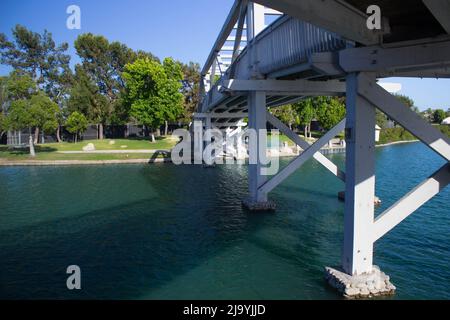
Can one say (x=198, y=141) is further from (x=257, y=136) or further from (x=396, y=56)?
(x=396, y=56)

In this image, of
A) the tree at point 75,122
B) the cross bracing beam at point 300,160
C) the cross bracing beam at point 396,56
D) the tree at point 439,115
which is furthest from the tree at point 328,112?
the tree at point 439,115

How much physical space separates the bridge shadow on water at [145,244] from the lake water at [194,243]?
42 millimetres

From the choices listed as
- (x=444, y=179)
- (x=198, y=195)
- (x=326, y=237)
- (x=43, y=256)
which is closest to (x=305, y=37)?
(x=444, y=179)

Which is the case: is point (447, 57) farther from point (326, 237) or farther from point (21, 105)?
point (21, 105)

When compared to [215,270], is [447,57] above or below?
above

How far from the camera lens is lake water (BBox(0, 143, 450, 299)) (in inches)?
450

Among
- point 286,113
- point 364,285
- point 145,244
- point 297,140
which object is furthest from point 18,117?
point 364,285

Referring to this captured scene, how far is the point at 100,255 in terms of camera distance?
14.3m

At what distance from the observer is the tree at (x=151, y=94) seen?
6206cm

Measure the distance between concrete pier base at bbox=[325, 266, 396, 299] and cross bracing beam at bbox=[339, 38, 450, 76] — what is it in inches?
226

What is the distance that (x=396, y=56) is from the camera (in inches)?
345

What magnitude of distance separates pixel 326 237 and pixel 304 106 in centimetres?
5571

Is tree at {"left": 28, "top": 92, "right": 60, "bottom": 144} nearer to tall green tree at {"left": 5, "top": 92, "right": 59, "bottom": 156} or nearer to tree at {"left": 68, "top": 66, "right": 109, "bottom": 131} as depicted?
tall green tree at {"left": 5, "top": 92, "right": 59, "bottom": 156}

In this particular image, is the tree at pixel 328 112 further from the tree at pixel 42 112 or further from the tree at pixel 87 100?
the tree at pixel 42 112
